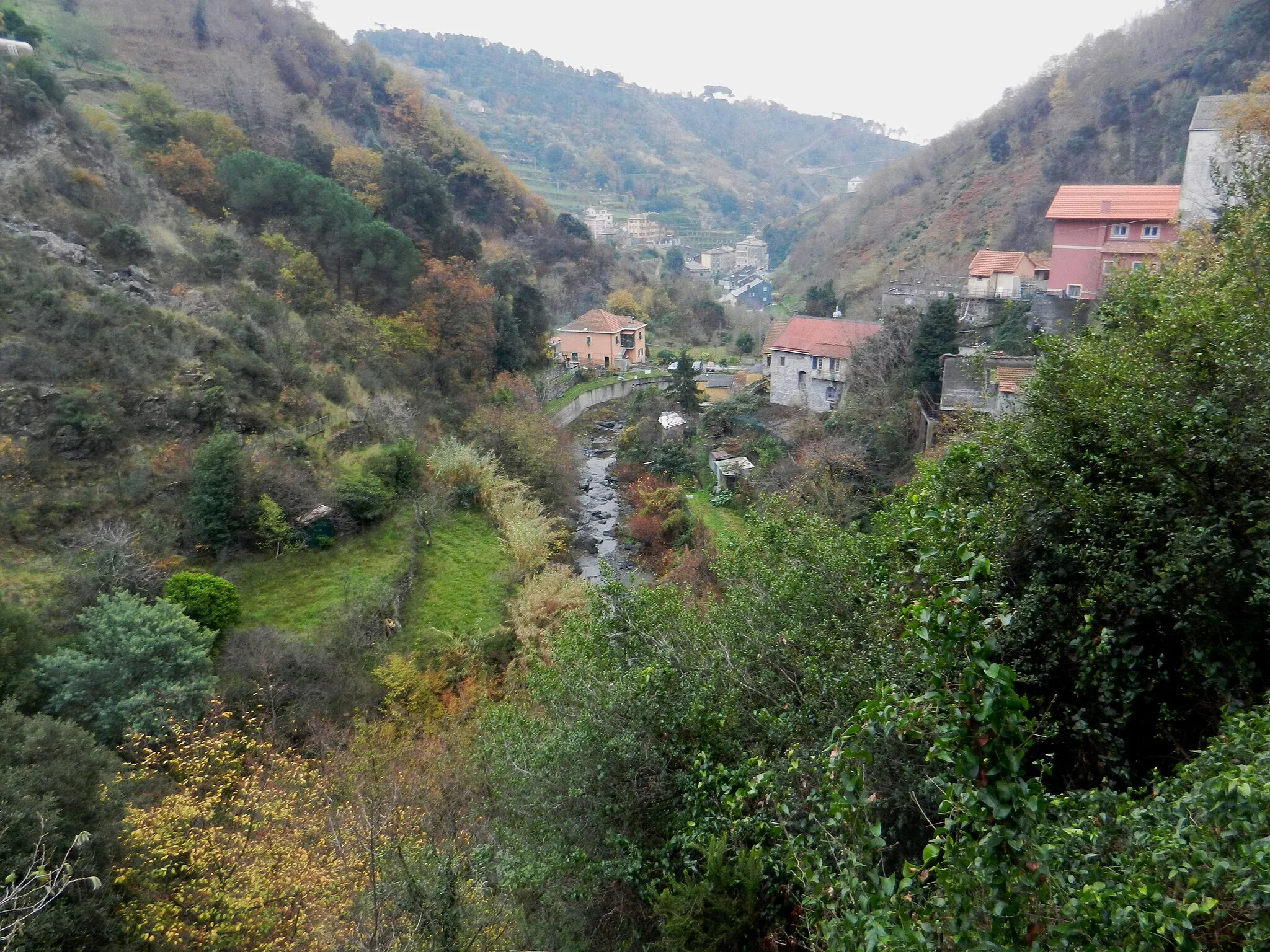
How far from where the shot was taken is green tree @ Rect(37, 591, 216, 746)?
8.91 metres

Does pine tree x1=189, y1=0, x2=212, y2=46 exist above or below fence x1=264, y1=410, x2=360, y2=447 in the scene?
above

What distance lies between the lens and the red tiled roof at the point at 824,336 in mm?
25141

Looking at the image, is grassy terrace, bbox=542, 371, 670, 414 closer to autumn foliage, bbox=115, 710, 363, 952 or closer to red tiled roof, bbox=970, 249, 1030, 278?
red tiled roof, bbox=970, 249, 1030, 278

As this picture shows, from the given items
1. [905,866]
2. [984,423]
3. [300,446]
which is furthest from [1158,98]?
[905,866]

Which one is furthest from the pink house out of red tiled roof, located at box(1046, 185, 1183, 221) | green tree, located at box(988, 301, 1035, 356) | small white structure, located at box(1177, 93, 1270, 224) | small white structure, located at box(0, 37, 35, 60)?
small white structure, located at box(0, 37, 35, 60)

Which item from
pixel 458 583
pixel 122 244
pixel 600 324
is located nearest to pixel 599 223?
pixel 600 324

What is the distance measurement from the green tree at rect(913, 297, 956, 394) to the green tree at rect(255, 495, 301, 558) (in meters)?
16.5

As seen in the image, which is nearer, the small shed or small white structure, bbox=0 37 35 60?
small white structure, bbox=0 37 35 60

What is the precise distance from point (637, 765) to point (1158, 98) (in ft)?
149

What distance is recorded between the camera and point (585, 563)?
773 inches

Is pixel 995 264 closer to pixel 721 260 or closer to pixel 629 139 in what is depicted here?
pixel 721 260

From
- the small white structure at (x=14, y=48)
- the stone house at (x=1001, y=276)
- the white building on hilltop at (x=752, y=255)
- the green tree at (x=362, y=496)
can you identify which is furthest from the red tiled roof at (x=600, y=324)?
the white building on hilltop at (x=752, y=255)

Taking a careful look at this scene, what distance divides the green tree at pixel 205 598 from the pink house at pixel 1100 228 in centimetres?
2554

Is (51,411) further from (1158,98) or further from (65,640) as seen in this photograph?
(1158,98)
